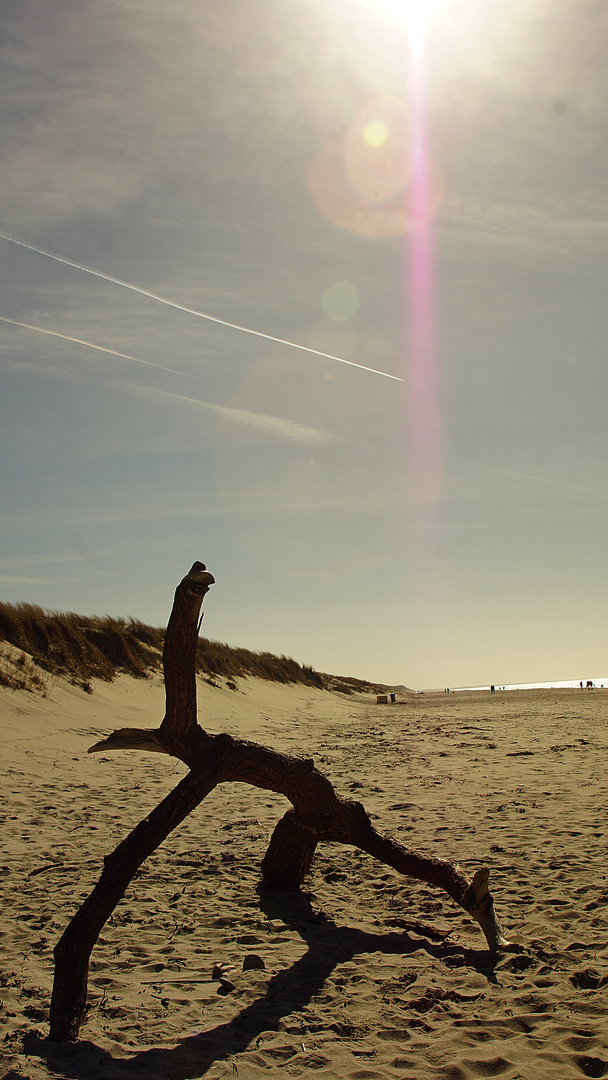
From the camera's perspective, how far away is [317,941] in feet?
17.4

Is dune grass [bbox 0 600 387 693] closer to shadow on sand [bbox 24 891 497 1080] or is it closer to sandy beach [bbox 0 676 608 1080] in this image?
sandy beach [bbox 0 676 608 1080]

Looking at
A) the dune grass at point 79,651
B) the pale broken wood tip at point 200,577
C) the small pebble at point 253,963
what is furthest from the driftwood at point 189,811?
the dune grass at point 79,651

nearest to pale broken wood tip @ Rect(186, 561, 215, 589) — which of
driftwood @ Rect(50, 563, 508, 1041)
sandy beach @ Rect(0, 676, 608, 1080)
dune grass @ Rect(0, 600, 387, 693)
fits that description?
driftwood @ Rect(50, 563, 508, 1041)

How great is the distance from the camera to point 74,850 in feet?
23.6

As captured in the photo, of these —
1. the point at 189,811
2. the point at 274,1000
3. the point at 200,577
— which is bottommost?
the point at 274,1000

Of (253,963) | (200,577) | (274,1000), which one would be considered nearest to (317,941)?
(253,963)

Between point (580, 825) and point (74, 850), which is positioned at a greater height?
point (580, 825)

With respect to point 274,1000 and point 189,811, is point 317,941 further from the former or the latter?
point 189,811

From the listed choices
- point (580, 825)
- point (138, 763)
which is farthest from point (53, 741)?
point (580, 825)

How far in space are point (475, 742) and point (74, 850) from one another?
10.8 metres

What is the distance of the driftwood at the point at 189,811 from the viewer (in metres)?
4.13

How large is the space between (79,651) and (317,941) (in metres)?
16.7

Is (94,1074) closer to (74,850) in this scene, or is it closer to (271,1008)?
(271,1008)

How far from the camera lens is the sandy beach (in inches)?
148
